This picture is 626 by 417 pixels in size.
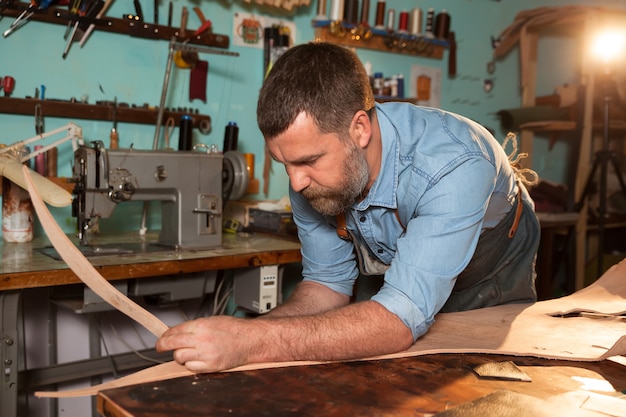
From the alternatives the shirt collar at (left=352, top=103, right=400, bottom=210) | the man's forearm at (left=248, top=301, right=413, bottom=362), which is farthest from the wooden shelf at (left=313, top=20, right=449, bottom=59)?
the man's forearm at (left=248, top=301, right=413, bottom=362)

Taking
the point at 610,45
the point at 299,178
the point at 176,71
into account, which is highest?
the point at 610,45

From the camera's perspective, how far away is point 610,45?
4047mm

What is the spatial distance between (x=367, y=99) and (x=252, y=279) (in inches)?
52.4

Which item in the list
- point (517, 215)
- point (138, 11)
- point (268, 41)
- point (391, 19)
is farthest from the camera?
point (391, 19)

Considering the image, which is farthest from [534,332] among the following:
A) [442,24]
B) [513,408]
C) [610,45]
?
[610,45]

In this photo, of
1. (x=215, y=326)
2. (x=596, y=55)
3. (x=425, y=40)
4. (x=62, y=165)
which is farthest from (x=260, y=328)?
(x=596, y=55)

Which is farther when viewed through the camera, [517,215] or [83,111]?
[83,111]

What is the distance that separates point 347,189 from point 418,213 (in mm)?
177

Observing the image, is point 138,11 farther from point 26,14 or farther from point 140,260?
point 140,260

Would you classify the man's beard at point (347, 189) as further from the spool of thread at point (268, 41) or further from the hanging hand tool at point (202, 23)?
the spool of thread at point (268, 41)

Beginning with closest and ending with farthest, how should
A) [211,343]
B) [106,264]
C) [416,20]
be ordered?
[211,343], [106,264], [416,20]

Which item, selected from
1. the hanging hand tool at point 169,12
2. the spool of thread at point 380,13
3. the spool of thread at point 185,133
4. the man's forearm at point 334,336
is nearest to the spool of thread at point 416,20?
the spool of thread at point 380,13

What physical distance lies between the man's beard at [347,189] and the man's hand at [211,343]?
0.40 meters

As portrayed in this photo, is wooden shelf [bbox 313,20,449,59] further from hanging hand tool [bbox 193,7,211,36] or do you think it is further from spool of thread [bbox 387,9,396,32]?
hanging hand tool [bbox 193,7,211,36]
